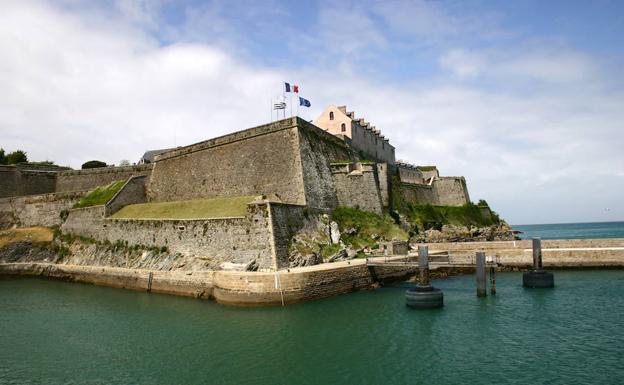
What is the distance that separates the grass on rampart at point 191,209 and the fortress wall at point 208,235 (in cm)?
105

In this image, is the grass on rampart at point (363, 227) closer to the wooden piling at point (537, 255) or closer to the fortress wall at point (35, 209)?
the wooden piling at point (537, 255)

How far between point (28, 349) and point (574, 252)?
33.9 meters

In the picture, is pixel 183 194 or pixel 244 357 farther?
pixel 183 194

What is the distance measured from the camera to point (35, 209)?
1585 inches

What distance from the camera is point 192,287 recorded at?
25.2 m

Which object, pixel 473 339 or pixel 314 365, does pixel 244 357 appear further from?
pixel 473 339

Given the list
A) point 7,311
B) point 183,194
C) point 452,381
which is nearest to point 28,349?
point 7,311

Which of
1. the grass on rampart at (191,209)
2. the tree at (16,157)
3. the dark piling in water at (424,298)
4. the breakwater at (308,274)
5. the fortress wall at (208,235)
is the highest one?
the tree at (16,157)

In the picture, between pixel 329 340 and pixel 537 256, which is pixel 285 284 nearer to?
pixel 329 340

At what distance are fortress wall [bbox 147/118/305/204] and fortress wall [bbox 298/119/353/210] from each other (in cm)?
63

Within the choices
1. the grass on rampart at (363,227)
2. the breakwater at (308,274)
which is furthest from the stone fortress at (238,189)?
the breakwater at (308,274)

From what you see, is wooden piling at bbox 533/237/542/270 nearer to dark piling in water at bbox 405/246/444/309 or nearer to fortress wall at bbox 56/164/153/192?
dark piling in water at bbox 405/246/444/309

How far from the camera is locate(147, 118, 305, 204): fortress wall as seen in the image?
29.8 m

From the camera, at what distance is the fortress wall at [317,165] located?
96.7ft
